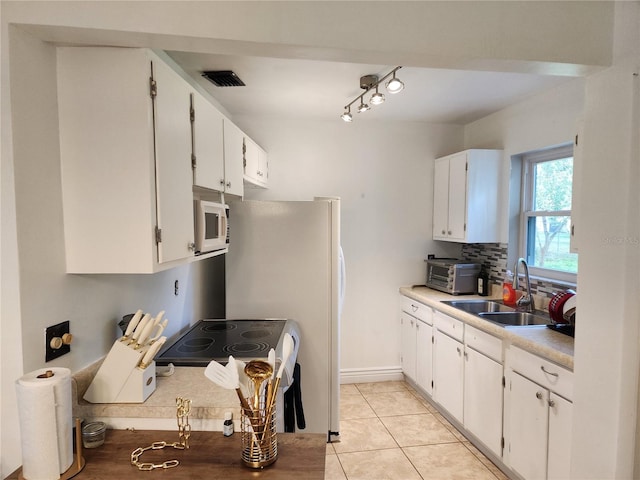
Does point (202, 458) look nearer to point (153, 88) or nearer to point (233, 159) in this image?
point (153, 88)

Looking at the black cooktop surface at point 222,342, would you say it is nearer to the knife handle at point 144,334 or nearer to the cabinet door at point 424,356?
the knife handle at point 144,334

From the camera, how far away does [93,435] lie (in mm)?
1264

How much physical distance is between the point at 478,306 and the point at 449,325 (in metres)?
0.36

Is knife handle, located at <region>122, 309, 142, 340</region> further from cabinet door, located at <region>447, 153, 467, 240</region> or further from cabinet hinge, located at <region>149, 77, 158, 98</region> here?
cabinet door, located at <region>447, 153, 467, 240</region>

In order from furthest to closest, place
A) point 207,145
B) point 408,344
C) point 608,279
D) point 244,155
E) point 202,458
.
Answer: point 408,344 < point 244,155 < point 207,145 < point 608,279 < point 202,458

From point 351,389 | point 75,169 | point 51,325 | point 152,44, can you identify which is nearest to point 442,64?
point 152,44

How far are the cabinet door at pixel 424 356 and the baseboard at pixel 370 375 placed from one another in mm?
405

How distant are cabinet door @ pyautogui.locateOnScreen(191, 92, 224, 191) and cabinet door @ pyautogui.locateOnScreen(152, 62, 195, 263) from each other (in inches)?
2.9

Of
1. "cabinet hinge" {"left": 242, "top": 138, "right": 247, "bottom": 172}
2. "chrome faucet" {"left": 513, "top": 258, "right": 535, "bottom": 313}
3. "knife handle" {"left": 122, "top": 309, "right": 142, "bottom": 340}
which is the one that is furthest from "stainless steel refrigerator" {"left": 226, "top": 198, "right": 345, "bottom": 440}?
"chrome faucet" {"left": 513, "top": 258, "right": 535, "bottom": 313}

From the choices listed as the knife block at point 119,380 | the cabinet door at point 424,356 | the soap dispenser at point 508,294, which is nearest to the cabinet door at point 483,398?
the cabinet door at point 424,356

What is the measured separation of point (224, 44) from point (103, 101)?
1.49ft

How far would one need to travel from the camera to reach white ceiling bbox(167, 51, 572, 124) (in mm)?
2357

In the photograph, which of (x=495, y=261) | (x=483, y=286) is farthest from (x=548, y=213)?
(x=483, y=286)

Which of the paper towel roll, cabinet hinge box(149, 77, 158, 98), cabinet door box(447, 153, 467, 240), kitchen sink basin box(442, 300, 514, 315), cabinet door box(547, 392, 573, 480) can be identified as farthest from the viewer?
cabinet door box(447, 153, 467, 240)
